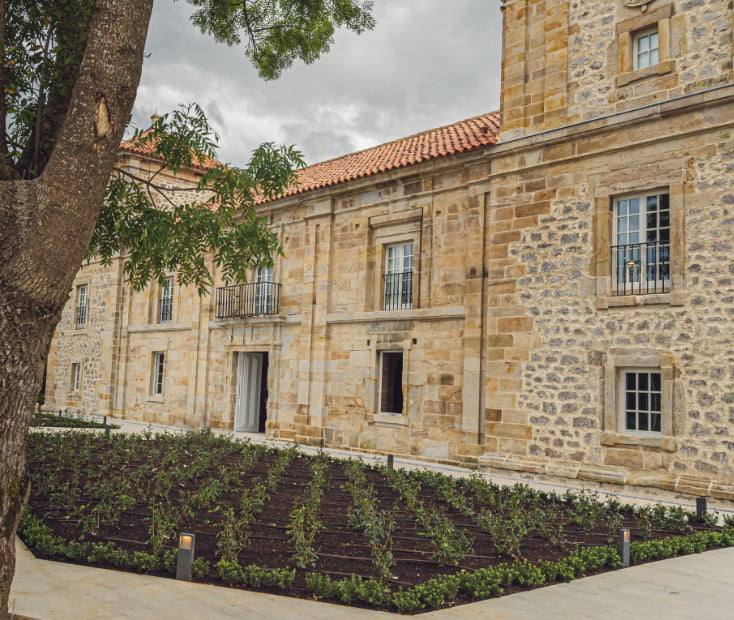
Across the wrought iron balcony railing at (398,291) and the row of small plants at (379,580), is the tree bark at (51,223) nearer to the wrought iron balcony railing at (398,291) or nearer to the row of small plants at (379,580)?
the row of small plants at (379,580)

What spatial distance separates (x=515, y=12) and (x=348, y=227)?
589 cm

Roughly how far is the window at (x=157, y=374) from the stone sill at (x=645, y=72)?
16.2 metres

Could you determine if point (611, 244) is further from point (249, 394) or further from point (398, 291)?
point (249, 394)

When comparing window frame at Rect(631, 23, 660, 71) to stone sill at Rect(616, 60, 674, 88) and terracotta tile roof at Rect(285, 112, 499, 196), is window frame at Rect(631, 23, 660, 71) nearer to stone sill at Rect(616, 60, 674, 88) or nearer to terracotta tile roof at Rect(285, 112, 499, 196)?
stone sill at Rect(616, 60, 674, 88)

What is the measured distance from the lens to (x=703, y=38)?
1052 centimetres

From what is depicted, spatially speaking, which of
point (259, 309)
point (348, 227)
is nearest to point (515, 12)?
point (348, 227)

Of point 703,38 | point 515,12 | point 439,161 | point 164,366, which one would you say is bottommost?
point 164,366

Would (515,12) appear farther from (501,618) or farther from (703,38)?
(501,618)

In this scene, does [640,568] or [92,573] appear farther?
[640,568]

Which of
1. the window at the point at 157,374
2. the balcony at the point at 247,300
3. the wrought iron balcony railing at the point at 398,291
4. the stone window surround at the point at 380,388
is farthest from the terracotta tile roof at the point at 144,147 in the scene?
the window at the point at 157,374

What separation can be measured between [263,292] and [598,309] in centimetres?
969

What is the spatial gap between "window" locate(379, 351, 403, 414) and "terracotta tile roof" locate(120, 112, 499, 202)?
163 inches

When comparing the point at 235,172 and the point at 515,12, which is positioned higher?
the point at 515,12

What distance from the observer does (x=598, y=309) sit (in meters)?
11.1
